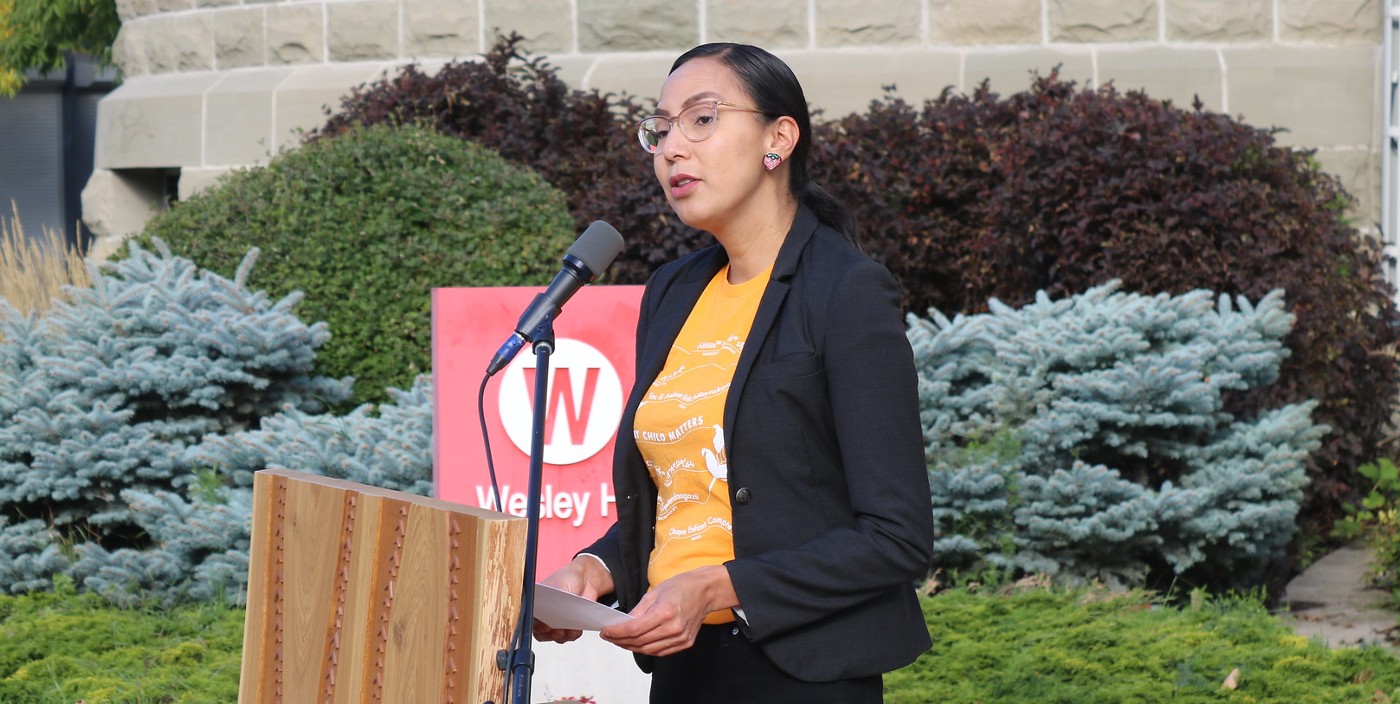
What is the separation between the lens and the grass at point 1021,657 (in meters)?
4.78

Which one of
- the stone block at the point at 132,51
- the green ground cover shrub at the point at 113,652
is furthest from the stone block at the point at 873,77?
the stone block at the point at 132,51

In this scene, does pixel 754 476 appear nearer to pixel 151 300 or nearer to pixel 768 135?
pixel 768 135

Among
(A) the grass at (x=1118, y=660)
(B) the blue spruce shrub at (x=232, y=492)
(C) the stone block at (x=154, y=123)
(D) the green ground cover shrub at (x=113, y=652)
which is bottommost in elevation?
(D) the green ground cover shrub at (x=113, y=652)

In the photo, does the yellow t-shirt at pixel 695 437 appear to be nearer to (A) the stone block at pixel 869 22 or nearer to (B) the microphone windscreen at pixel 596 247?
(B) the microphone windscreen at pixel 596 247

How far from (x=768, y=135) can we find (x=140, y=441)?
14.7 ft

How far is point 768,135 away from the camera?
2551mm

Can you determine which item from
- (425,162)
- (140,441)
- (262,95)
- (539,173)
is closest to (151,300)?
(140,441)

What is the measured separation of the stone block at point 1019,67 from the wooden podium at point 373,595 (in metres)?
6.83

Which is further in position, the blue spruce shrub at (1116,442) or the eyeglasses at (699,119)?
the blue spruce shrub at (1116,442)

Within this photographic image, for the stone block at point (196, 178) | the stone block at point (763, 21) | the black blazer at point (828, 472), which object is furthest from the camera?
the stone block at point (196, 178)

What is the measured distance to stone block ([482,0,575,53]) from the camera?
31.7 feet

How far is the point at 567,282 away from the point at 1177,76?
7027 mm

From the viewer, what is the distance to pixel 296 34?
1049 cm

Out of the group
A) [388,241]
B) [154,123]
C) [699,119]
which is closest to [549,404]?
[699,119]
